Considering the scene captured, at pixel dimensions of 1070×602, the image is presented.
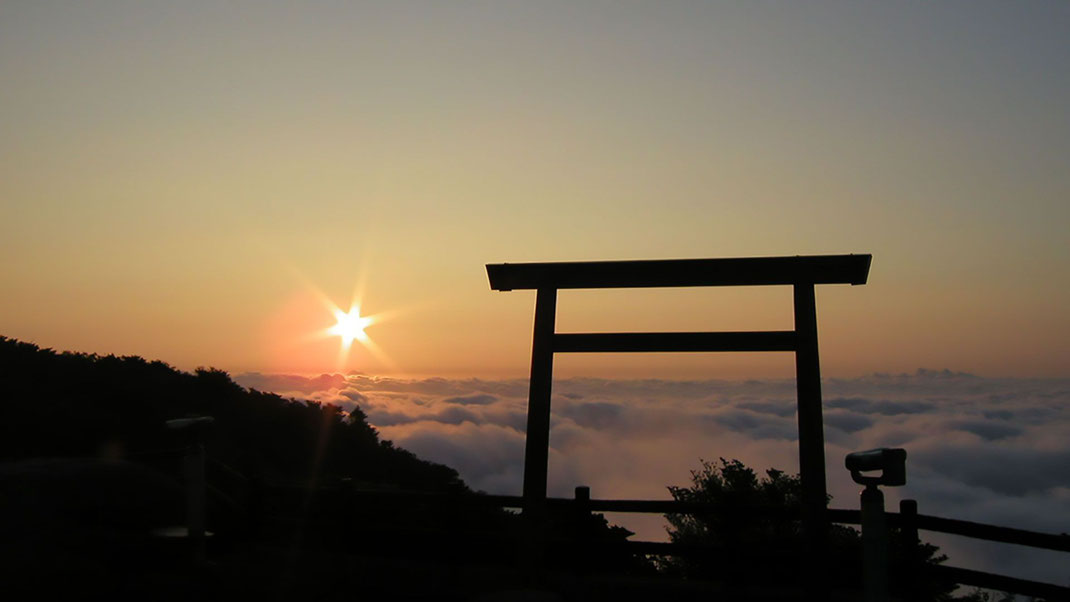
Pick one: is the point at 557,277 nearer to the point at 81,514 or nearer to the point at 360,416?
the point at 81,514

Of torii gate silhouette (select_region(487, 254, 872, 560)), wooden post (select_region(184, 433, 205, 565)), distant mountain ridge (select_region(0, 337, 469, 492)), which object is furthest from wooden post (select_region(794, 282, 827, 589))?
distant mountain ridge (select_region(0, 337, 469, 492))

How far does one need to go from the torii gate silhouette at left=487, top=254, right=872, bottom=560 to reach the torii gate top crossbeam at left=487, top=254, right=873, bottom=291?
0.01m

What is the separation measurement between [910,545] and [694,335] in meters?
3.18

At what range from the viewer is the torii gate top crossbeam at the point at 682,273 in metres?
8.92

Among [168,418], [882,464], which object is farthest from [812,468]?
[168,418]

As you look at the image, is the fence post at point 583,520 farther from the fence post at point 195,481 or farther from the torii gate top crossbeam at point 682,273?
the fence post at point 195,481

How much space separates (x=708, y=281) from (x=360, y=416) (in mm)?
35805

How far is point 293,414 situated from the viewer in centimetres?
3938

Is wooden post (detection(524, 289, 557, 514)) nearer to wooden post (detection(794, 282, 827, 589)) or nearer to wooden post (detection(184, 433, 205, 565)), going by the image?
wooden post (detection(794, 282, 827, 589))

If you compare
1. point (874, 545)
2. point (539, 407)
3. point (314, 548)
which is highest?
point (539, 407)

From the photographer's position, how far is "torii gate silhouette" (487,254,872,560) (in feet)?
28.3

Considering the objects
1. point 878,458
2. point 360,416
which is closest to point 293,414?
point 360,416

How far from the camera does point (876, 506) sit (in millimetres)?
6844

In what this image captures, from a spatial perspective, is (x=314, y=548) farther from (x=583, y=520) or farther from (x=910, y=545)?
(x=910, y=545)
